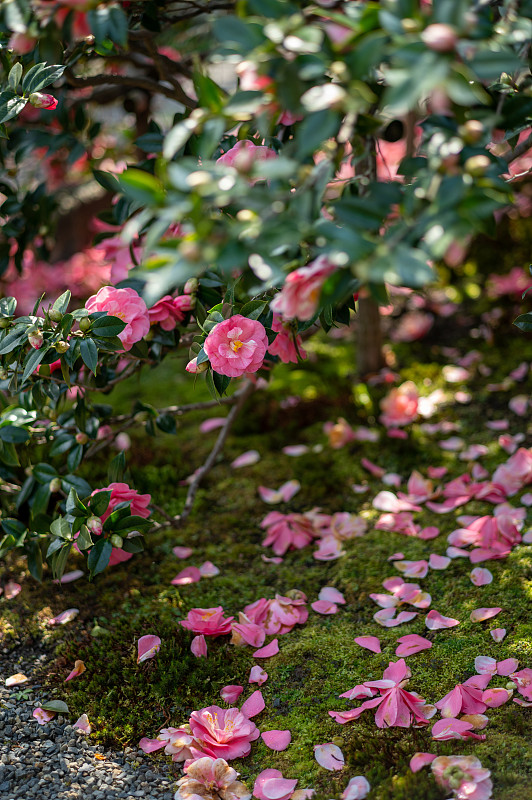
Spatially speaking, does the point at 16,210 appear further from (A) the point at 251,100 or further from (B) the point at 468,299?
(B) the point at 468,299

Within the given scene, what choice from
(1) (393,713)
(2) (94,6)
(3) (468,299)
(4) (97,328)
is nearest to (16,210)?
(4) (97,328)

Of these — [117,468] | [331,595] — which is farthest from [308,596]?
[117,468]

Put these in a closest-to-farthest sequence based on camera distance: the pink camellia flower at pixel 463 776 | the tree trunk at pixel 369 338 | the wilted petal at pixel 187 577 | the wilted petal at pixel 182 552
Result: the pink camellia flower at pixel 463 776 < the wilted petal at pixel 187 577 < the wilted petal at pixel 182 552 < the tree trunk at pixel 369 338

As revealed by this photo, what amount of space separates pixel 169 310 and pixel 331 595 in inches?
27.6

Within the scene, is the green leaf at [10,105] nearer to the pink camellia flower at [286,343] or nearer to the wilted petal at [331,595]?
the pink camellia flower at [286,343]

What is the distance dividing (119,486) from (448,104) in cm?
92

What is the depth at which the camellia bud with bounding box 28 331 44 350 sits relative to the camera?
1.22 m

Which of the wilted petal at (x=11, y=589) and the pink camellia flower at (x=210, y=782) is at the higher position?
the pink camellia flower at (x=210, y=782)

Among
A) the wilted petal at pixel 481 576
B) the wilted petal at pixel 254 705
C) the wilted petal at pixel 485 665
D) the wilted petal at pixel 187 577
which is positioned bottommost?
the wilted petal at pixel 187 577

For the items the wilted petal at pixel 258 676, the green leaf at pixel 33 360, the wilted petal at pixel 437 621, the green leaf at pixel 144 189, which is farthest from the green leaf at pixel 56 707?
the green leaf at pixel 144 189

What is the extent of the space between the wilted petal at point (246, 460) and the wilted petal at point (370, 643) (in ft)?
2.54

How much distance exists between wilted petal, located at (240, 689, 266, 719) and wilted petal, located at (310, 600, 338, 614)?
0.85 feet

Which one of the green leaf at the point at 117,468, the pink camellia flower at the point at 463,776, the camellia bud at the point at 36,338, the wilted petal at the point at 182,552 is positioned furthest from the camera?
the wilted petal at the point at 182,552

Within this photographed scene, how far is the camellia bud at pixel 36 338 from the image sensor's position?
1.22 m
